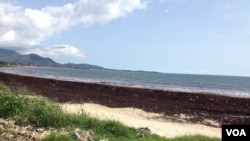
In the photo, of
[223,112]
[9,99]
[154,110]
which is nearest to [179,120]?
[154,110]

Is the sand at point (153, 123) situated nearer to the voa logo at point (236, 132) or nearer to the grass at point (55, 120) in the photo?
the grass at point (55, 120)

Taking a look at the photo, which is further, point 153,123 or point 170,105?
point 170,105

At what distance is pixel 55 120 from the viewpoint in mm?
11570

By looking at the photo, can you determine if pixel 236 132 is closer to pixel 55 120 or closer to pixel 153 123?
pixel 55 120

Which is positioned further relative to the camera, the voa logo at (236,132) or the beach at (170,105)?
the beach at (170,105)

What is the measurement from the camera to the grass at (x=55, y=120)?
A: 11.5m

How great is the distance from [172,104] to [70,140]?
1935 centimetres

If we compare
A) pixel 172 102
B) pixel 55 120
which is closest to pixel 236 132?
pixel 55 120

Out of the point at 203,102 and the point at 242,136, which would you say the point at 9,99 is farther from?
the point at 203,102

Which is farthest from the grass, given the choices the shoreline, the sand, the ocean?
the ocean

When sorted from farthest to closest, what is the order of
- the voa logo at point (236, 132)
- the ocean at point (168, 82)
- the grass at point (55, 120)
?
the ocean at point (168, 82)
the grass at point (55, 120)
the voa logo at point (236, 132)

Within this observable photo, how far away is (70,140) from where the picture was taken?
9.56 m

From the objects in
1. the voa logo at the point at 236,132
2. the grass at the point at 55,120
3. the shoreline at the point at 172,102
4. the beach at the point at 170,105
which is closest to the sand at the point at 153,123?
the beach at the point at 170,105

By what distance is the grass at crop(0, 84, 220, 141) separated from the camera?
11.5 meters
